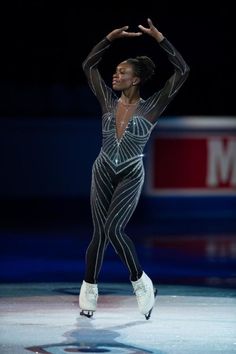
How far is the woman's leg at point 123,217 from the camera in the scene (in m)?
7.09

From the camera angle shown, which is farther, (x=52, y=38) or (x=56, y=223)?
(x=52, y=38)

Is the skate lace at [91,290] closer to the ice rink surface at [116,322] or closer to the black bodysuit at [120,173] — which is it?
the black bodysuit at [120,173]

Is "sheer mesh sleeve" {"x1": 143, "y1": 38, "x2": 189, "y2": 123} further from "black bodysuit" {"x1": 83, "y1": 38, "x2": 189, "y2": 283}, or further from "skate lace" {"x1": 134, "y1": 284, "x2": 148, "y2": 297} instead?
"skate lace" {"x1": 134, "y1": 284, "x2": 148, "y2": 297}

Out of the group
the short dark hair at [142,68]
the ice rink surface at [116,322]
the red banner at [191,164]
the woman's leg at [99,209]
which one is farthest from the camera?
the red banner at [191,164]

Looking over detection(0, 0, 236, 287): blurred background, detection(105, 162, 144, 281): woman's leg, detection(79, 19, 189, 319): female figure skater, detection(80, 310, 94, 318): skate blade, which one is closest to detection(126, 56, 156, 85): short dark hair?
detection(79, 19, 189, 319): female figure skater

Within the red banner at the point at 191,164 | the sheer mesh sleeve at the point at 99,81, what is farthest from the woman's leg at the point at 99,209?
the red banner at the point at 191,164

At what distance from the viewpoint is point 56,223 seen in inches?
546

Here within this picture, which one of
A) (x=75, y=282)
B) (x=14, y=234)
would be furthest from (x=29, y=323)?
(x=14, y=234)

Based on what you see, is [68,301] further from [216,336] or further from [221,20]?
[221,20]

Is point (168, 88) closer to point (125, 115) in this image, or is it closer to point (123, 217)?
point (125, 115)

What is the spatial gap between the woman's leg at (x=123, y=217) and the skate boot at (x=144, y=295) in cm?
4

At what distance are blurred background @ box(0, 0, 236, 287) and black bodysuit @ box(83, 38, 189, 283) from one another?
2.27 meters

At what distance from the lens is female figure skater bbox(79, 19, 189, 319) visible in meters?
7.11

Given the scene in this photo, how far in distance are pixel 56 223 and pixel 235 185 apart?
3186mm
